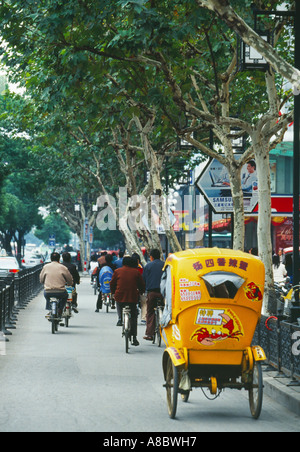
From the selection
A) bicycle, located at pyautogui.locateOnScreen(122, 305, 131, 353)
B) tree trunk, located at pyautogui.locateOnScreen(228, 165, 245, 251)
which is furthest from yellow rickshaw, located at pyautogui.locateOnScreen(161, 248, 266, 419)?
tree trunk, located at pyautogui.locateOnScreen(228, 165, 245, 251)

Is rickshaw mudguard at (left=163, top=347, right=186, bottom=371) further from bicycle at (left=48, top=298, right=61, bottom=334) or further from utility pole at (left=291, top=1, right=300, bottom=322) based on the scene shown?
bicycle at (left=48, top=298, right=61, bottom=334)

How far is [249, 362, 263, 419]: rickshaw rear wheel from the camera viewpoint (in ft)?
31.3

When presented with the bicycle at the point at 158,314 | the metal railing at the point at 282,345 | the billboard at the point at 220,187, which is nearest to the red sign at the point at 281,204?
the billboard at the point at 220,187

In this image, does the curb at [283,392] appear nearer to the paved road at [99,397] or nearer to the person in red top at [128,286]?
the paved road at [99,397]

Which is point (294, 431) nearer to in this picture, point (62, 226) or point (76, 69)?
point (76, 69)

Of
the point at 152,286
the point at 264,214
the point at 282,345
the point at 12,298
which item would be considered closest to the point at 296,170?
the point at 282,345

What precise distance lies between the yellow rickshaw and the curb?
2.28ft

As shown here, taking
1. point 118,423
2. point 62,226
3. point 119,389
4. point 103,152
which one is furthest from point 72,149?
point 62,226

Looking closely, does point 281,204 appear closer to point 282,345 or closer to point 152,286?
point 152,286

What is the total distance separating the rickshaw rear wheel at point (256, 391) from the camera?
954cm

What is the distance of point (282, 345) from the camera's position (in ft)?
39.3

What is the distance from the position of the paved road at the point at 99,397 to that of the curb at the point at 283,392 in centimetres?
13

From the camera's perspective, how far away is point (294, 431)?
8984 mm

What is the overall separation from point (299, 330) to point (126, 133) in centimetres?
2118
